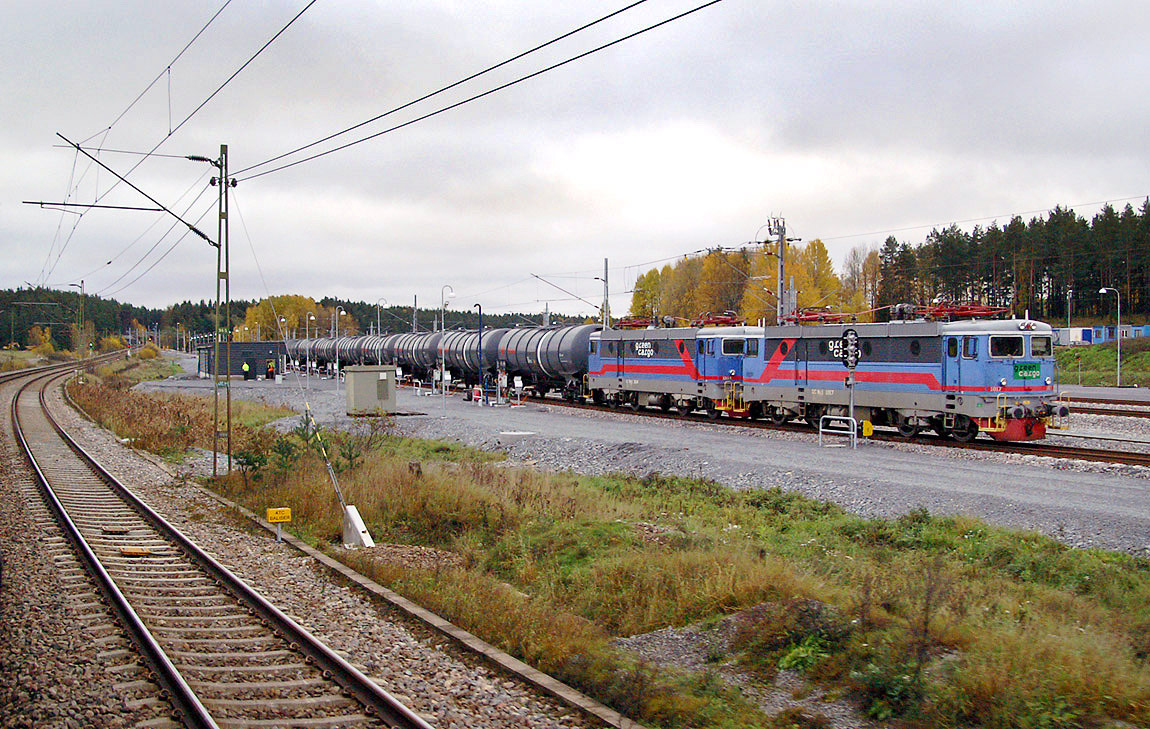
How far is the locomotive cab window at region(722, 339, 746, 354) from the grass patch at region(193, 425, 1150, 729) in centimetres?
1374

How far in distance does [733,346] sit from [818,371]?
4199 millimetres

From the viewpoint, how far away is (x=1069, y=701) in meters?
6.06

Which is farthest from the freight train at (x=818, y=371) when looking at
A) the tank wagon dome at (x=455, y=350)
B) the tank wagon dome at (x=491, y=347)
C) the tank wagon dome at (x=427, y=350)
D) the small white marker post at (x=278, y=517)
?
the small white marker post at (x=278, y=517)

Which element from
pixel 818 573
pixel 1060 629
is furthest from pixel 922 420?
pixel 1060 629

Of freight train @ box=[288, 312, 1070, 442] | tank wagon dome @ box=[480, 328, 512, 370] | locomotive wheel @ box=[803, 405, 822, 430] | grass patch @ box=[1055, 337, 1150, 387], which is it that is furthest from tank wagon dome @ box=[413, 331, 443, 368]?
grass patch @ box=[1055, 337, 1150, 387]

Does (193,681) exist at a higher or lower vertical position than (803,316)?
lower

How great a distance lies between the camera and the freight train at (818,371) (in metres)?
21.8

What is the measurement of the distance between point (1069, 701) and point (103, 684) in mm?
7534

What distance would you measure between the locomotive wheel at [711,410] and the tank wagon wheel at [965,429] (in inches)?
376

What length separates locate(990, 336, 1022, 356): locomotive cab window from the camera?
853 inches

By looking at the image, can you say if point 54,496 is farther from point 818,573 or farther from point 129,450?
point 818,573

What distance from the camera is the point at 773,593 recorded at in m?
9.11

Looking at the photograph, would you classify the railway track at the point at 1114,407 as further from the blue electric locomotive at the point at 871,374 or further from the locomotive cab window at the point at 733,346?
the locomotive cab window at the point at 733,346

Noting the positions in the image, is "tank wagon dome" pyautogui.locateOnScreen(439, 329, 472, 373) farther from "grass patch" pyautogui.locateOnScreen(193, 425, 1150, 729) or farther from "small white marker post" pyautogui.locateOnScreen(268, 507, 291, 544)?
"small white marker post" pyautogui.locateOnScreen(268, 507, 291, 544)
